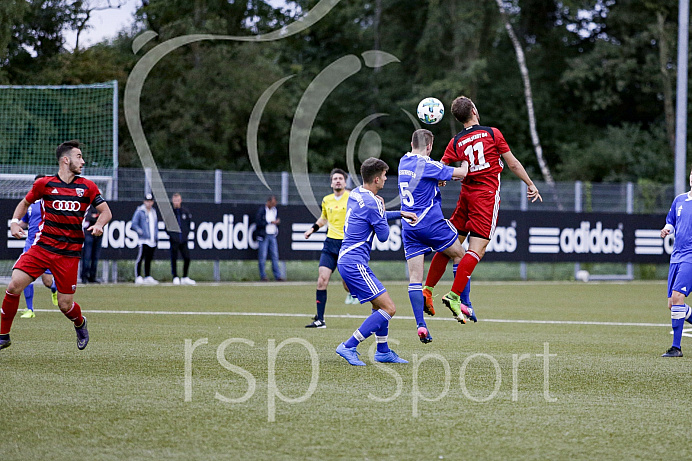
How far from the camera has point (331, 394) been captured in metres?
6.14

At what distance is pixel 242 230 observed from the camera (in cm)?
2325

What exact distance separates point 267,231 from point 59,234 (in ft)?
48.6

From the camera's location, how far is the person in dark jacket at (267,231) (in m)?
22.9

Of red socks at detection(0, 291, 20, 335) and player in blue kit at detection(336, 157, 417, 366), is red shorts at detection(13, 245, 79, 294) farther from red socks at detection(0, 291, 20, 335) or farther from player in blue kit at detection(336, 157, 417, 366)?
player in blue kit at detection(336, 157, 417, 366)

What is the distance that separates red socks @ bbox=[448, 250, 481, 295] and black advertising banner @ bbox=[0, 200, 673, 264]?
14.0m

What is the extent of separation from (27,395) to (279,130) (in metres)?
34.3

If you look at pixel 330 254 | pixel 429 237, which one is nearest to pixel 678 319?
pixel 429 237

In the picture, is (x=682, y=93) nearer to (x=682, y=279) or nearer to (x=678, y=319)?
(x=682, y=279)

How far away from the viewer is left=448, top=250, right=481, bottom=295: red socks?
9141mm

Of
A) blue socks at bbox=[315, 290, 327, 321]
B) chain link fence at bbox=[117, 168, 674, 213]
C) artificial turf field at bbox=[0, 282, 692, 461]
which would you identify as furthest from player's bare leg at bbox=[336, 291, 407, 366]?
chain link fence at bbox=[117, 168, 674, 213]

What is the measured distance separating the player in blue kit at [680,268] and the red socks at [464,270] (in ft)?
6.83

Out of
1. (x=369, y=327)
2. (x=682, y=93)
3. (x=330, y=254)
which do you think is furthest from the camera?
(x=682, y=93)

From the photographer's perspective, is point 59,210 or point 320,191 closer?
point 59,210

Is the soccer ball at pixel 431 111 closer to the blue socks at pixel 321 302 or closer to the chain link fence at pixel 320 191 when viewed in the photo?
the blue socks at pixel 321 302
